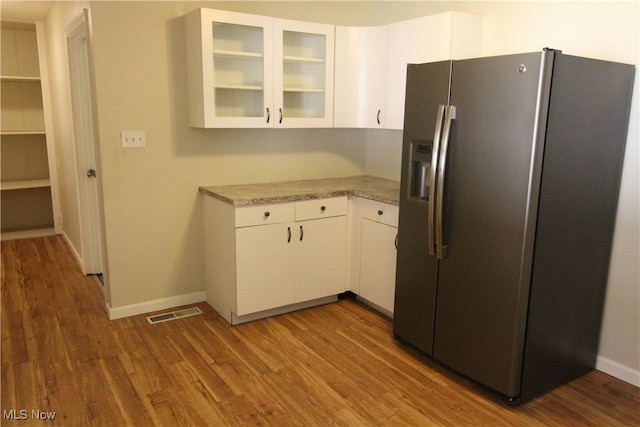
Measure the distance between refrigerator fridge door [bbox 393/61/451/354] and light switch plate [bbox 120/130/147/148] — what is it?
5.81 ft

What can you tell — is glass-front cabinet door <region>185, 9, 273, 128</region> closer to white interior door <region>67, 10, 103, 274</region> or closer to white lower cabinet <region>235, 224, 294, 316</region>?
white lower cabinet <region>235, 224, 294, 316</region>

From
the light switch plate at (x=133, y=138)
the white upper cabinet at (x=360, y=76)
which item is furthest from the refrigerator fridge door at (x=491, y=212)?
the light switch plate at (x=133, y=138)

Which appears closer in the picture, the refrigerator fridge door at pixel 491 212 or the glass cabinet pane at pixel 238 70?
the refrigerator fridge door at pixel 491 212

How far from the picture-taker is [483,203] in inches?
92.7

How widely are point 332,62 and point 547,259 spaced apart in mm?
2127

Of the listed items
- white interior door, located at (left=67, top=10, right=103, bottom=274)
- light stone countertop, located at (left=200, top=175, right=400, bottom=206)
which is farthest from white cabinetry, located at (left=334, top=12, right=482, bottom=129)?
white interior door, located at (left=67, top=10, right=103, bottom=274)

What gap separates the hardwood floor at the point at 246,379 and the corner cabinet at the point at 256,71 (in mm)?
1449

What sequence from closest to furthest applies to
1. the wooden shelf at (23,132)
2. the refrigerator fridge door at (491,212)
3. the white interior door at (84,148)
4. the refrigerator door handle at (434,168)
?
1. the refrigerator fridge door at (491,212)
2. the refrigerator door handle at (434,168)
3. the white interior door at (84,148)
4. the wooden shelf at (23,132)

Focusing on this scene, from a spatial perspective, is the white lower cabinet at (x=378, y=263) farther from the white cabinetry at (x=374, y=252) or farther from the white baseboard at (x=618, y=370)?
the white baseboard at (x=618, y=370)

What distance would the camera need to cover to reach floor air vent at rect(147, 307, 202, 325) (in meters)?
3.37

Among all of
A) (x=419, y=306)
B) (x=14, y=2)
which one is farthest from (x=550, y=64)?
(x=14, y=2)

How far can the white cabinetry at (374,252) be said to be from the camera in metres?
3.26

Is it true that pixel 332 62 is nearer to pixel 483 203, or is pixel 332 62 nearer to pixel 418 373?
pixel 483 203

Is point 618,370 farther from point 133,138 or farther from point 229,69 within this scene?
point 133,138
